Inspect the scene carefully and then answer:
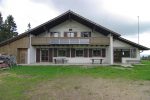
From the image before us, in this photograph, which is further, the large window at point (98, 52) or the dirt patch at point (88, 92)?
the large window at point (98, 52)

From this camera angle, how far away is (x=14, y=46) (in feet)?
107

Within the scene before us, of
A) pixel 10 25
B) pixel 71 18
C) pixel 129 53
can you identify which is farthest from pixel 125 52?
pixel 10 25

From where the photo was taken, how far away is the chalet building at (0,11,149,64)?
3199cm

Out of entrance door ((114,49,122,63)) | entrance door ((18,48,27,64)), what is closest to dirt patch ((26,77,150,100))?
entrance door ((18,48,27,64))

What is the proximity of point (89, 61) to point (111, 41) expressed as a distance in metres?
3.97

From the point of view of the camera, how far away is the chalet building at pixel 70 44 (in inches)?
1260

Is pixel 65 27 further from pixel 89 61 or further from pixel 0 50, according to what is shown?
pixel 0 50

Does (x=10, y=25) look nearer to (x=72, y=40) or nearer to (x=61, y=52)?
(x=61, y=52)

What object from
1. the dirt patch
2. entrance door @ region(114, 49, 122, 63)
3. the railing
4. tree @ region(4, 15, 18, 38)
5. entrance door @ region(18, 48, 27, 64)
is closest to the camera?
the dirt patch

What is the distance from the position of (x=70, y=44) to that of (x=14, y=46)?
6.63 m

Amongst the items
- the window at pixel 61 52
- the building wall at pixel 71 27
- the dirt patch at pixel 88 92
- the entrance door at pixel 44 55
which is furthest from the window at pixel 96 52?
the dirt patch at pixel 88 92

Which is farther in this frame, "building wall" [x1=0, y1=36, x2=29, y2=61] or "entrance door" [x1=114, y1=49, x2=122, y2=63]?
"entrance door" [x1=114, y1=49, x2=122, y2=63]

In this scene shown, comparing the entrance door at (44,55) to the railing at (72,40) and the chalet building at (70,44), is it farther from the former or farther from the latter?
the railing at (72,40)

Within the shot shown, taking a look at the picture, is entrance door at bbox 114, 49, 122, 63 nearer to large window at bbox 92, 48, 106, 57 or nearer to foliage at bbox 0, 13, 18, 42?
large window at bbox 92, 48, 106, 57
